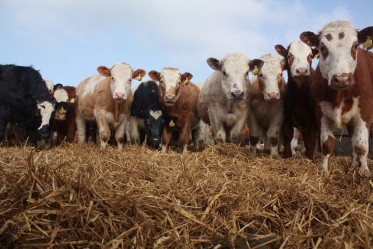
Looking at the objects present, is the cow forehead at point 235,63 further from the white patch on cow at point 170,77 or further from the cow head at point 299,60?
the white patch on cow at point 170,77

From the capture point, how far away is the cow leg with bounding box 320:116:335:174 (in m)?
5.38

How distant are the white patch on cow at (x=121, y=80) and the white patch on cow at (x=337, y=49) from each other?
453cm

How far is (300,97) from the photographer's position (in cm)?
688

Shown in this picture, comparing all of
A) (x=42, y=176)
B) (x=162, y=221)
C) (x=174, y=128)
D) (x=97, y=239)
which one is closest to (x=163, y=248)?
(x=162, y=221)

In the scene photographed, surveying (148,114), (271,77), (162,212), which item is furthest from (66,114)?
(162,212)

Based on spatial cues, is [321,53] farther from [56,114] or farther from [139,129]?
[56,114]

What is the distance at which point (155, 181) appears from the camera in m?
3.47

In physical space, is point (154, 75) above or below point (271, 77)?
above

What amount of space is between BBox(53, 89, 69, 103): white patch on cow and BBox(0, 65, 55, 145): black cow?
2.14m

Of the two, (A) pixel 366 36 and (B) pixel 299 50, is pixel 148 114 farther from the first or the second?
(A) pixel 366 36

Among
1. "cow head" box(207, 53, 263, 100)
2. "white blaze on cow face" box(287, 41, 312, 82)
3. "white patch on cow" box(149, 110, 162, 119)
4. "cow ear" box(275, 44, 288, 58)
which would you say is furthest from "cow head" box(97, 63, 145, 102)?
"white blaze on cow face" box(287, 41, 312, 82)

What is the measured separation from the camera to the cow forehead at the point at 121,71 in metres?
9.00

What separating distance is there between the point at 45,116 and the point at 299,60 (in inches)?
216

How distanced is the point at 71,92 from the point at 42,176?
7536mm
